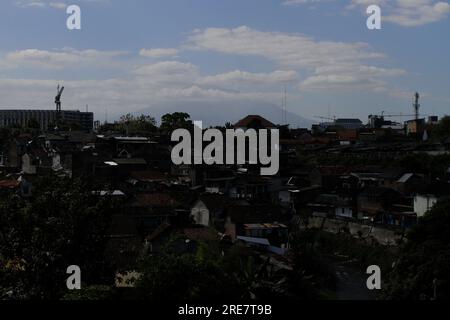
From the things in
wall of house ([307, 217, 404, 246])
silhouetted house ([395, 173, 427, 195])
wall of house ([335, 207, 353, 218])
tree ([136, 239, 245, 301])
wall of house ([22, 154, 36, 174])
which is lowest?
wall of house ([307, 217, 404, 246])

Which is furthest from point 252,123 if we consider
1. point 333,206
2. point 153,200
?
point 153,200

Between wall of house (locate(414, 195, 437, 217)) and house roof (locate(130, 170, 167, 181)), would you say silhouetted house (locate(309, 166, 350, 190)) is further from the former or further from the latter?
house roof (locate(130, 170, 167, 181))

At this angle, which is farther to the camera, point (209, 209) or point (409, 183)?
point (409, 183)

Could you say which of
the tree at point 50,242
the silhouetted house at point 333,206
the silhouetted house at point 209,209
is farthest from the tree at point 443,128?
Result: the tree at point 50,242

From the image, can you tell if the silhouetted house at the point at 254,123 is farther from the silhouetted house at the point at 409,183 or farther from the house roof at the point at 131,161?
the silhouetted house at the point at 409,183

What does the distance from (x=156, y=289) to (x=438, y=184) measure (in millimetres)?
22871

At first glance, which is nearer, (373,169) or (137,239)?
(137,239)

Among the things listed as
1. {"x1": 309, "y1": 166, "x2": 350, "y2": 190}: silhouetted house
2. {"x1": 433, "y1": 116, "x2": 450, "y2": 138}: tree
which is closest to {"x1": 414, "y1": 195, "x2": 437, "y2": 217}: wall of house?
{"x1": 309, "y1": 166, "x2": 350, "y2": 190}: silhouetted house

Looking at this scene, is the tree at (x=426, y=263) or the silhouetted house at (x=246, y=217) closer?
the tree at (x=426, y=263)

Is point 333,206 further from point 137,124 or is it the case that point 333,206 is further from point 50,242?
point 137,124

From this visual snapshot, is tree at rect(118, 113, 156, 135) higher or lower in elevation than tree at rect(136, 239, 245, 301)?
higher

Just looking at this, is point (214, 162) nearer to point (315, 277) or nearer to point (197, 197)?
point (197, 197)

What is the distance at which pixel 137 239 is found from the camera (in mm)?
21141
